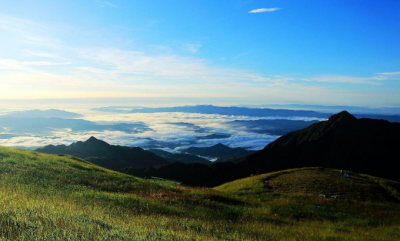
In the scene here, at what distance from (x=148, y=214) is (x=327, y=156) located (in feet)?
509

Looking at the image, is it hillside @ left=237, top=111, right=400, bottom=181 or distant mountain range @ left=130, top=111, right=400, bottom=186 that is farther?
hillside @ left=237, top=111, right=400, bottom=181

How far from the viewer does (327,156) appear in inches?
5906

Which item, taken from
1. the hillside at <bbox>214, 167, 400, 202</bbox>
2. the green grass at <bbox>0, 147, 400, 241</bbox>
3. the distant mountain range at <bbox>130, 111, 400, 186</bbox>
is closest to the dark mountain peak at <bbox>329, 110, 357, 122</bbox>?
the distant mountain range at <bbox>130, 111, 400, 186</bbox>

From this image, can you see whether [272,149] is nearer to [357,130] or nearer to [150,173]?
[357,130]

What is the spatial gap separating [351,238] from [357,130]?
16113 cm

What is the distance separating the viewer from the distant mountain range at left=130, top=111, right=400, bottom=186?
129 meters

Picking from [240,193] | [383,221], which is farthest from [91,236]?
[240,193]

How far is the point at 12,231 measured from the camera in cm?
659

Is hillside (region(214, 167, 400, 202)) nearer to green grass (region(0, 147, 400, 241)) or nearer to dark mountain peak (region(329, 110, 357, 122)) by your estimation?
green grass (region(0, 147, 400, 241))

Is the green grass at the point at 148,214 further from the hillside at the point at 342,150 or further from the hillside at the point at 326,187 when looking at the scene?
the hillside at the point at 342,150

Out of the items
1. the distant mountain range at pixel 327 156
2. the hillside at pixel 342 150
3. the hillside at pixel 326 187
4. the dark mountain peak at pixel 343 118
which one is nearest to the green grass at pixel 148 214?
the hillside at pixel 326 187

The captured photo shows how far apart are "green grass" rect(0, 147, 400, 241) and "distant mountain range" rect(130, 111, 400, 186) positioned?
99075 mm

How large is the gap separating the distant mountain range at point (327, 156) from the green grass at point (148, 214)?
99.1 m

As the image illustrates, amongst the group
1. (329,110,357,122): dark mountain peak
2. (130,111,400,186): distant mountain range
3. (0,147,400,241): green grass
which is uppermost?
(329,110,357,122): dark mountain peak
